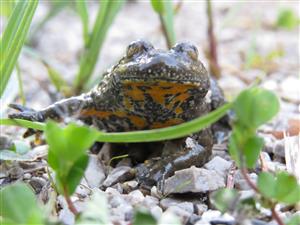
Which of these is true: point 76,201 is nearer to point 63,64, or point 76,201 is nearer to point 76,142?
point 76,142

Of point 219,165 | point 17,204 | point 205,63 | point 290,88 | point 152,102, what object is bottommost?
point 290,88

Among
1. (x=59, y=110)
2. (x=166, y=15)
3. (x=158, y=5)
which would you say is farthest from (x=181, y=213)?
(x=166, y=15)

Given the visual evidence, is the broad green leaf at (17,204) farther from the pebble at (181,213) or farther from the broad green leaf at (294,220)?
the broad green leaf at (294,220)

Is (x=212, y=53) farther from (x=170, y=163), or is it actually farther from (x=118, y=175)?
(x=118, y=175)

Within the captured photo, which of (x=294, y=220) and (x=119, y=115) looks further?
(x=119, y=115)

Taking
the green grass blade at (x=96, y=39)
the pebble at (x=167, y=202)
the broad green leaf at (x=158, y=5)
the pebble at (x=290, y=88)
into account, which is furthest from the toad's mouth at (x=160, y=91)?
the pebble at (x=290, y=88)

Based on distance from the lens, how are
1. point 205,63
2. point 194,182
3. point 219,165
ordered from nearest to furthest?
1. point 194,182
2. point 219,165
3. point 205,63
